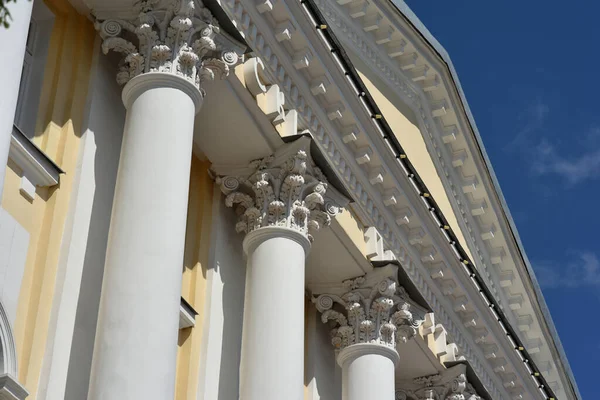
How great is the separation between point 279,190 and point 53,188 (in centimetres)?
356

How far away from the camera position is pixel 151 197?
12539mm

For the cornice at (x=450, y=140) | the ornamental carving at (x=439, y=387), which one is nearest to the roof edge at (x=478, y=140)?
the cornice at (x=450, y=140)

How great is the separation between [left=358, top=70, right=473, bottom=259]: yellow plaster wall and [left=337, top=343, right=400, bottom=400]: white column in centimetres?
555

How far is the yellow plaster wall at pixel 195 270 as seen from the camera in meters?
14.3

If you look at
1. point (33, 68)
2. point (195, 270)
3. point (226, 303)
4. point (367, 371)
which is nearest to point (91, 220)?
point (33, 68)

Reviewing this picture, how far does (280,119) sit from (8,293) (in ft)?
16.1

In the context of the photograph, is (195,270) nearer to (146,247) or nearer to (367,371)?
(146,247)

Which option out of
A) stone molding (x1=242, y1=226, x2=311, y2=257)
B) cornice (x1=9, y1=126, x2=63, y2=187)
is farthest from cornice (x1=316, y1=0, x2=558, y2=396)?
cornice (x1=9, y1=126, x2=63, y2=187)

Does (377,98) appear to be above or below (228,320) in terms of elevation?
above

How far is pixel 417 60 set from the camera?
23.2 m

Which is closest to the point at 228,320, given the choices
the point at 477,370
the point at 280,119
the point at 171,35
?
the point at 280,119

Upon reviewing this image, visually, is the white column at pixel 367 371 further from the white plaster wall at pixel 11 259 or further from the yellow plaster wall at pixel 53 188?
the white plaster wall at pixel 11 259

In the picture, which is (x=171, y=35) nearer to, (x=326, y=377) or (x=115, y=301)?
(x=115, y=301)

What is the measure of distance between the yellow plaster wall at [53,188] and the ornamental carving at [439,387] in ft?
27.9
